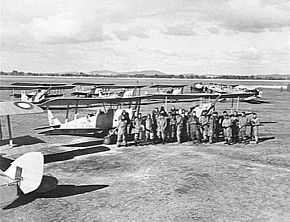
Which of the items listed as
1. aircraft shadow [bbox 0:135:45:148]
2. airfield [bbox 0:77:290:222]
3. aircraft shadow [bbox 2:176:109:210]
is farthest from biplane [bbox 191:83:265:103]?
aircraft shadow [bbox 2:176:109:210]

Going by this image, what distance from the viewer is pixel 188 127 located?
46.6 feet

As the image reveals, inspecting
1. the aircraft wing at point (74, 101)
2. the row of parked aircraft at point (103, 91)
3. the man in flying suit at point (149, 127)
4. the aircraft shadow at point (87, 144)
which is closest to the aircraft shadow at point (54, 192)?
the aircraft wing at point (74, 101)

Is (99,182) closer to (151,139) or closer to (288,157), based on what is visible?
(151,139)

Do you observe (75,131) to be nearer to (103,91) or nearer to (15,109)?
(15,109)

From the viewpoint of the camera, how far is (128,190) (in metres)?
8.11

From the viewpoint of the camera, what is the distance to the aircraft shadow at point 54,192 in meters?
7.32

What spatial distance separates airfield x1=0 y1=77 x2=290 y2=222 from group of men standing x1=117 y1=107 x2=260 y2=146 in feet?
1.62

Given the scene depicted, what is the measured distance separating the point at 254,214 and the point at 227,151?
589 centimetres

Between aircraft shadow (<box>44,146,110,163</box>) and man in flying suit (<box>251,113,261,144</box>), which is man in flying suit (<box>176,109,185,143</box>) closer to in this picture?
man in flying suit (<box>251,113,261,144</box>)

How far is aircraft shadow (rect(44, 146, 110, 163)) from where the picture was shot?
1119 centimetres

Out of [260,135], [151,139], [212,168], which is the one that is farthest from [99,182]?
[260,135]

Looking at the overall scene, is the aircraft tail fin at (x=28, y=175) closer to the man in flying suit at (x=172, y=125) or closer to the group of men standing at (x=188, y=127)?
the group of men standing at (x=188, y=127)

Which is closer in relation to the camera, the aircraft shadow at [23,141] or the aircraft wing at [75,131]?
the aircraft shadow at [23,141]

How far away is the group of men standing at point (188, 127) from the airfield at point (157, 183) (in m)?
0.49
